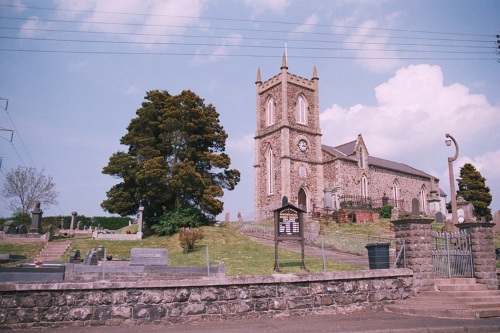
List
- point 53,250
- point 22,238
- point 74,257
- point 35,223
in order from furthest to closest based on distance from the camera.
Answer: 1. point 35,223
2. point 22,238
3. point 53,250
4. point 74,257

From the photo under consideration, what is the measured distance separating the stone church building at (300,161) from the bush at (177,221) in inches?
512

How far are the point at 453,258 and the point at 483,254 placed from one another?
0.85 meters

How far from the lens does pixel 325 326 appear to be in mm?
7988

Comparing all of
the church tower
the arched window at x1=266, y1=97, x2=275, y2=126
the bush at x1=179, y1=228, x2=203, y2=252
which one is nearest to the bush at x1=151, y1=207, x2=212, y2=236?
the bush at x1=179, y1=228, x2=203, y2=252

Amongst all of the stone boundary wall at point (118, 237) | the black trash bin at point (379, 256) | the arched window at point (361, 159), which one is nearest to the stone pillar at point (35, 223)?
the stone boundary wall at point (118, 237)

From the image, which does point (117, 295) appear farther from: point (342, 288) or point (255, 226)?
point (255, 226)

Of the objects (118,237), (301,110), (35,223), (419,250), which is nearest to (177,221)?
(118,237)

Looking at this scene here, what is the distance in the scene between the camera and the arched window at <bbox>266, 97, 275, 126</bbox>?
43.4m

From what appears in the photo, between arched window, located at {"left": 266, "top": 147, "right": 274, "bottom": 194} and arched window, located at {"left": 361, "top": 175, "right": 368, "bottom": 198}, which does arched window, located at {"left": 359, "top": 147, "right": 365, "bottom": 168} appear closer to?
arched window, located at {"left": 361, "top": 175, "right": 368, "bottom": 198}

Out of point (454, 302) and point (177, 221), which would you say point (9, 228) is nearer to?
point (177, 221)

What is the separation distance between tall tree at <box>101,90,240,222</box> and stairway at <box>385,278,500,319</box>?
18938 mm

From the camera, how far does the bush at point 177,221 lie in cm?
2705

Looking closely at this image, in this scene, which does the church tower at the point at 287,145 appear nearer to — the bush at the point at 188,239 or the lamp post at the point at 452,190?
the bush at the point at 188,239

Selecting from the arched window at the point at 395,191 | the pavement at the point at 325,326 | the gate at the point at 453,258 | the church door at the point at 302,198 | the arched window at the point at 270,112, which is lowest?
the pavement at the point at 325,326
